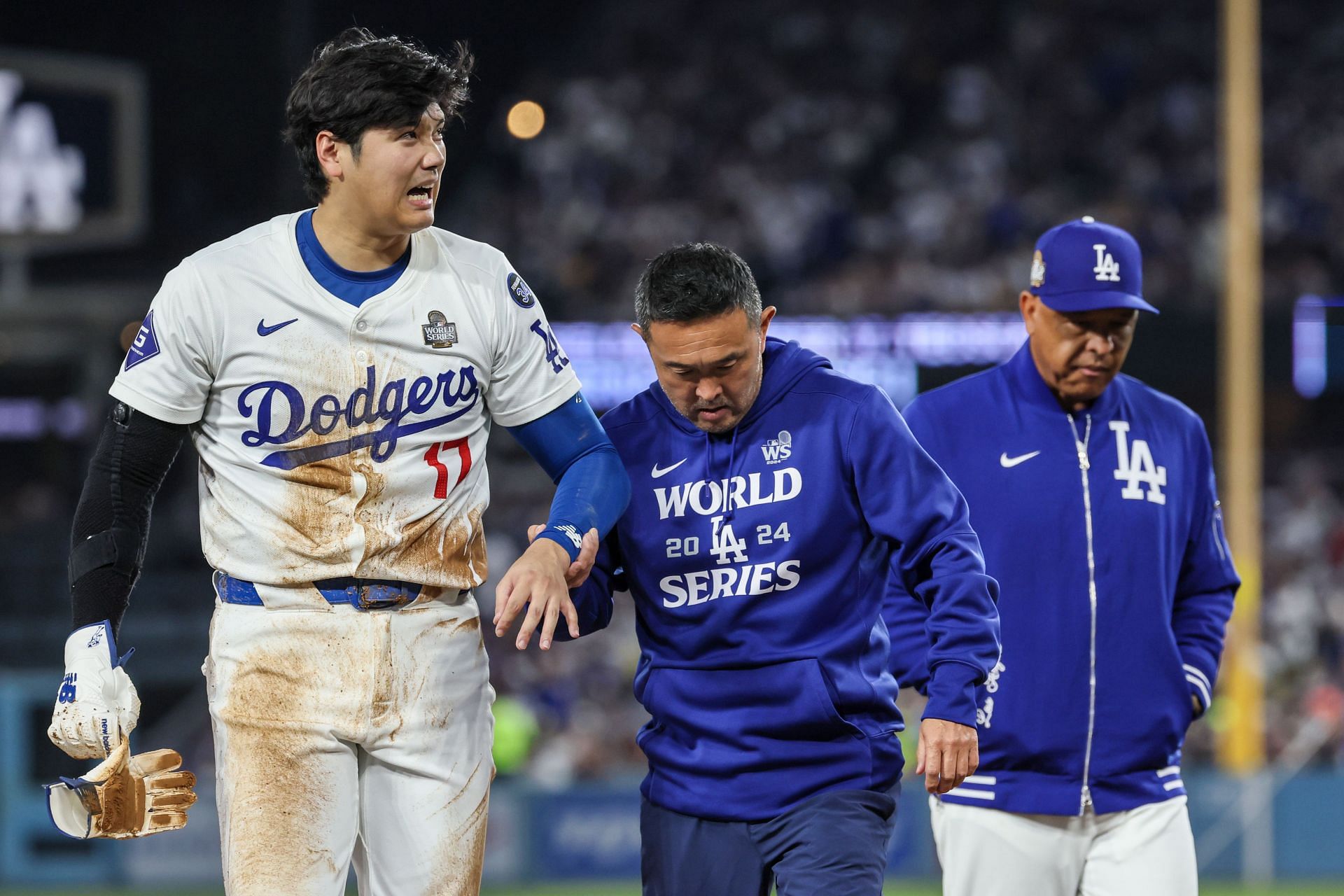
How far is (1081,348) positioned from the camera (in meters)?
4.04

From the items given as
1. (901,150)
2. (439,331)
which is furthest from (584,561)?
(901,150)

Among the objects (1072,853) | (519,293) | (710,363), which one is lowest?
(1072,853)

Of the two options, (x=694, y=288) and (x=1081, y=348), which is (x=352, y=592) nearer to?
(x=694, y=288)

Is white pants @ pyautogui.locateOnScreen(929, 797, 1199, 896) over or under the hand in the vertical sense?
under

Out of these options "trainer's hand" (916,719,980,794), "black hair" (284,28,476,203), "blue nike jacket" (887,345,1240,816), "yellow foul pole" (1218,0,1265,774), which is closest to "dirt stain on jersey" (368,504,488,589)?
"black hair" (284,28,476,203)

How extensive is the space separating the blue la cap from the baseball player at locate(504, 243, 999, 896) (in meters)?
0.72

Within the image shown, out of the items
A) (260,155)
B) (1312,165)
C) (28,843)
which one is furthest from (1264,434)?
(28,843)

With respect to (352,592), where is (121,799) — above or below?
below

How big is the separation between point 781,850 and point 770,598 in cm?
51

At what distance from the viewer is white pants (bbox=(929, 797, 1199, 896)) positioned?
3885 millimetres

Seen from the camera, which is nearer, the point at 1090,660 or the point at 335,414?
the point at 335,414

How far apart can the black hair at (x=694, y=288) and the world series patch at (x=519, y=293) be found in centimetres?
22

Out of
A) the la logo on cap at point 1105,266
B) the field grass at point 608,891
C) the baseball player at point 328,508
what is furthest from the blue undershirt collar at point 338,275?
the field grass at point 608,891

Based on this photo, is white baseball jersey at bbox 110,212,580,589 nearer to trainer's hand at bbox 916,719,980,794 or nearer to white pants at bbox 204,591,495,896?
white pants at bbox 204,591,495,896
